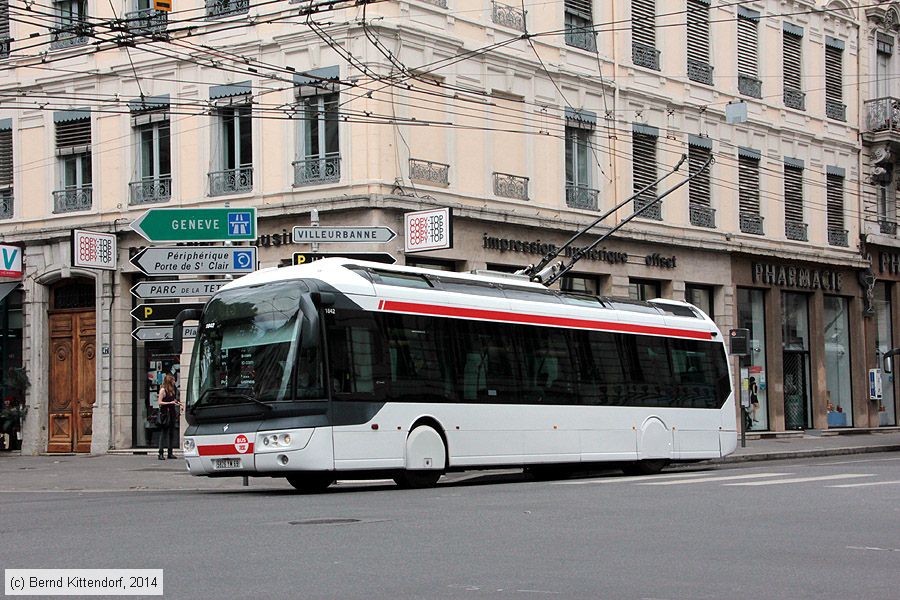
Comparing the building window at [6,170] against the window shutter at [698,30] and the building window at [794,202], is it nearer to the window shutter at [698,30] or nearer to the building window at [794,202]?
the window shutter at [698,30]

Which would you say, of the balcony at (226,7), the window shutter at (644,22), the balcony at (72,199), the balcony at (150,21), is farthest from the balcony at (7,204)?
the window shutter at (644,22)

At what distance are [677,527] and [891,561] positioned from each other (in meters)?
2.54

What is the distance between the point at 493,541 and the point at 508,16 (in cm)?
2280

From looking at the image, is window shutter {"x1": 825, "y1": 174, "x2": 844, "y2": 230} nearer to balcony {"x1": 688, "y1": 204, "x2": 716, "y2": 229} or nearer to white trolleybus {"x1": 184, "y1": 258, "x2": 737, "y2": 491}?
balcony {"x1": 688, "y1": 204, "x2": 716, "y2": 229}

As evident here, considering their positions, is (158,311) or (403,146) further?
(403,146)

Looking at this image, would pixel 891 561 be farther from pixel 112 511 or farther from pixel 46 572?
pixel 112 511

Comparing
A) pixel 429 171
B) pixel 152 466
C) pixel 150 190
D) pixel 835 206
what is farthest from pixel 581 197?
pixel 152 466

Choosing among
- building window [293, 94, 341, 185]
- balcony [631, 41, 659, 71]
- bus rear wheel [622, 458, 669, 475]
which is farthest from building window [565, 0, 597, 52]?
bus rear wheel [622, 458, 669, 475]

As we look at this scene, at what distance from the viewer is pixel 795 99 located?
137 feet

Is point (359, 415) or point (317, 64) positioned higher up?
point (317, 64)

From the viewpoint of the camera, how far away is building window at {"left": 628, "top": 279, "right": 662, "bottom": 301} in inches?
1423

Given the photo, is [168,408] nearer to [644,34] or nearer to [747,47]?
[644,34]

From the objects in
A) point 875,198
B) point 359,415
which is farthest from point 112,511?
point 875,198

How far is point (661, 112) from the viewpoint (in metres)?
36.7
